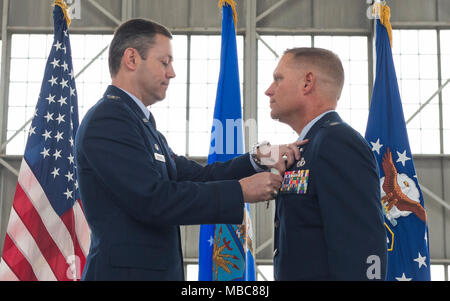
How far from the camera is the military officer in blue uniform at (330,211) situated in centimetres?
223

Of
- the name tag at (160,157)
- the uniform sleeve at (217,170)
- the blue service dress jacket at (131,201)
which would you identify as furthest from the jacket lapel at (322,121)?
the name tag at (160,157)

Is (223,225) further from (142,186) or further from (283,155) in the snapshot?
(142,186)

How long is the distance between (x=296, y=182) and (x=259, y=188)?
0.16 metres

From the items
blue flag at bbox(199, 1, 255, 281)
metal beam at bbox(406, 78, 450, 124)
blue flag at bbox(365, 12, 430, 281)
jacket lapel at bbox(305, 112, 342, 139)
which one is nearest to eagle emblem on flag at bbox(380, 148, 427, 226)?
blue flag at bbox(365, 12, 430, 281)

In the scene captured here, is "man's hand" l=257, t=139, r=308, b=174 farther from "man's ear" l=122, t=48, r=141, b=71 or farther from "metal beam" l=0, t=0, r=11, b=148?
"metal beam" l=0, t=0, r=11, b=148

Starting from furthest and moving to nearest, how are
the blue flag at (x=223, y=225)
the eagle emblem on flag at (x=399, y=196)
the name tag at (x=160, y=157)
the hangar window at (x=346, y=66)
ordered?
the hangar window at (x=346, y=66) → the eagle emblem on flag at (x=399, y=196) → the blue flag at (x=223, y=225) → the name tag at (x=160, y=157)

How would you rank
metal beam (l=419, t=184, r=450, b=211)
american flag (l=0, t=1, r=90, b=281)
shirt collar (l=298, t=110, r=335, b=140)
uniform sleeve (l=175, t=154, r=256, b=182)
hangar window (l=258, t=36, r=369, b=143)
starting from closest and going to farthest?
shirt collar (l=298, t=110, r=335, b=140) → uniform sleeve (l=175, t=154, r=256, b=182) → american flag (l=0, t=1, r=90, b=281) → metal beam (l=419, t=184, r=450, b=211) → hangar window (l=258, t=36, r=369, b=143)

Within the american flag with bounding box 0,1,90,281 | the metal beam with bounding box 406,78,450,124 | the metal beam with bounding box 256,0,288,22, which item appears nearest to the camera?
the american flag with bounding box 0,1,90,281

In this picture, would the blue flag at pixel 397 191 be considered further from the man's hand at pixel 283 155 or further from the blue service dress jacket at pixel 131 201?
the blue service dress jacket at pixel 131 201

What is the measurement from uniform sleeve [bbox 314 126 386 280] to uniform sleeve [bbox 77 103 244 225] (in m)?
0.38

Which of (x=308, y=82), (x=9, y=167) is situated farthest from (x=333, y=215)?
(x=9, y=167)

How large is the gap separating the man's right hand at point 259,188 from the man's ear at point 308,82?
49 cm

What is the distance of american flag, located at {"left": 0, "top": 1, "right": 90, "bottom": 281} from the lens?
4.98 metres
